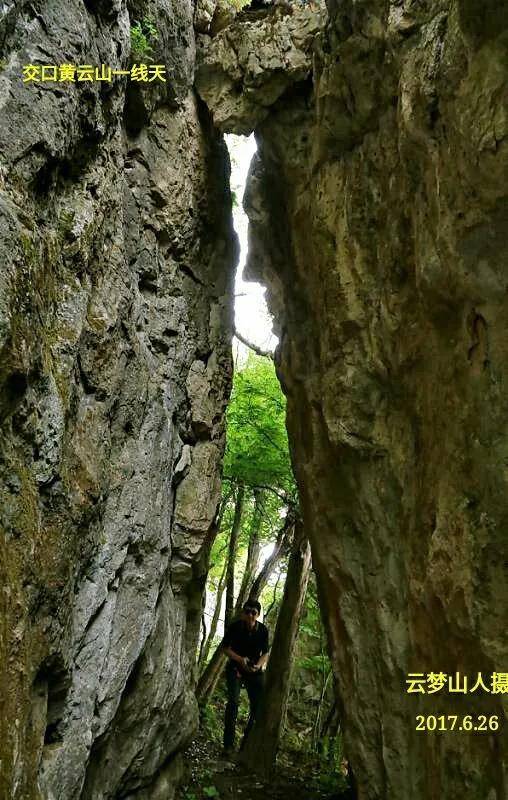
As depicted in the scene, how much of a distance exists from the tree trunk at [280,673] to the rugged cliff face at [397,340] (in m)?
1.89

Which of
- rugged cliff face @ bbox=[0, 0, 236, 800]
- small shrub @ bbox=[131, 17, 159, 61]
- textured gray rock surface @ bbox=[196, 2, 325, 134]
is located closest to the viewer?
rugged cliff face @ bbox=[0, 0, 236, 800]

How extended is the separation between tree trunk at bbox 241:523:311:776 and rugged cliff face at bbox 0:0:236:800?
1.87 m

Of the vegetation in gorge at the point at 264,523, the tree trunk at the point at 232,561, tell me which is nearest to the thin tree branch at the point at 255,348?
the vegetation in gorge at the point at 264,523

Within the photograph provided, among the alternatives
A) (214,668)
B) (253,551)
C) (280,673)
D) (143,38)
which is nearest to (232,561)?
(253,551)

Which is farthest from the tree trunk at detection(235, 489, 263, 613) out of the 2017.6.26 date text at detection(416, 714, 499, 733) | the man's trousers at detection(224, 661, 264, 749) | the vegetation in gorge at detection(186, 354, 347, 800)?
the 2017.6.26 date text at detection(416, 714, 499, 733)

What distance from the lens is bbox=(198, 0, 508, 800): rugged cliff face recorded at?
446 centimetres

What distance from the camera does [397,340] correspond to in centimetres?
607

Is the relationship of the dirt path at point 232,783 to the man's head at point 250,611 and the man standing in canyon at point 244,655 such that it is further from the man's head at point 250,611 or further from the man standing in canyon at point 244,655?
the man's head at point 250,611

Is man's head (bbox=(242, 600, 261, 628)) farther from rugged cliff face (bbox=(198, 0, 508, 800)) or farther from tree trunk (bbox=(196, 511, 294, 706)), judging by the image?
tree trunk (bbox=(196, 511, 294, 706))

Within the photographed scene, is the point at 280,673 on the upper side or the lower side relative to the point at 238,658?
lower

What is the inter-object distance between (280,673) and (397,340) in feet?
19.3

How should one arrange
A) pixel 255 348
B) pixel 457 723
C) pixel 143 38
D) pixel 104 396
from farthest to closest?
pixel 255 348 < pixel 143 38 < pixel 104 396 < pixel 457 723

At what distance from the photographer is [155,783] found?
7.05 metres

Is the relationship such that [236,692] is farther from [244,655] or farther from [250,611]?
[250,611]
